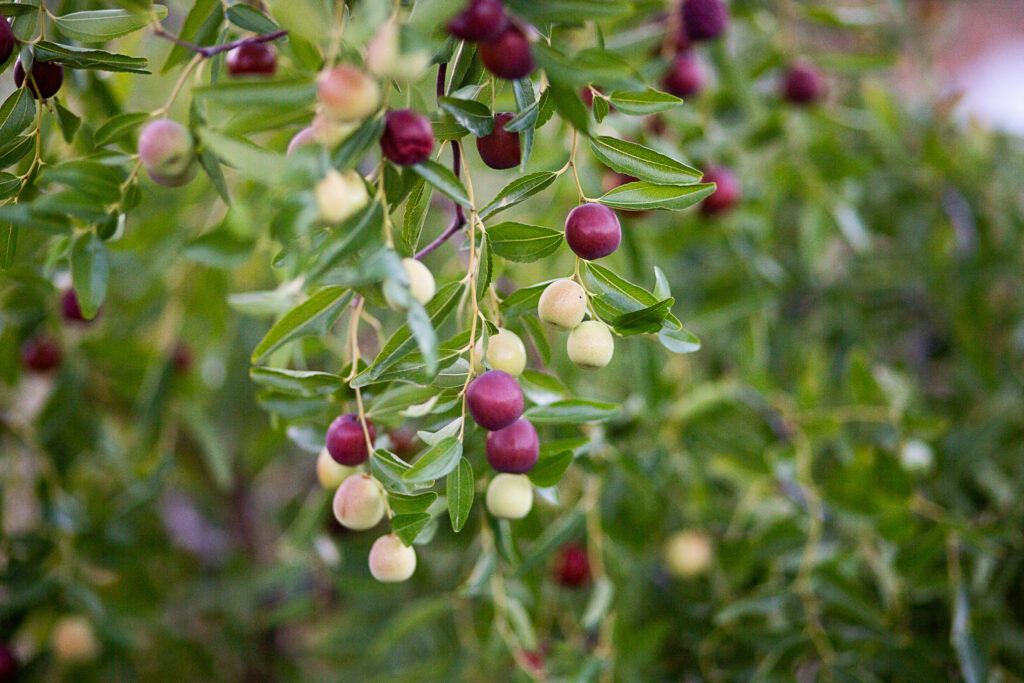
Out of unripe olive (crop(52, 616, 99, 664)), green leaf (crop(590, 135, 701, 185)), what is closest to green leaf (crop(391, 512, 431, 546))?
green leaf (crop(590, 135, 701, 185))

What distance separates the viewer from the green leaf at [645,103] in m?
0.39

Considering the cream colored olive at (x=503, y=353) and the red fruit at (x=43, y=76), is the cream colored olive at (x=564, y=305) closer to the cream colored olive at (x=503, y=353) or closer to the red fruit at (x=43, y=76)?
the cream colored olive at (x=503, y=353)

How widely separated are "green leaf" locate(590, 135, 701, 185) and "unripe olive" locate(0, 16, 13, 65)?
0.32 meters

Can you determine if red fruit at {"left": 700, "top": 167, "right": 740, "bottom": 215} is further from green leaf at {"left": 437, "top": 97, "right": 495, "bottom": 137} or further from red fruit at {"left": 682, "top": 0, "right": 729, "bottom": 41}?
green leaf at {"left": 437, "top": 97, "right": 495, "bottom": 137}

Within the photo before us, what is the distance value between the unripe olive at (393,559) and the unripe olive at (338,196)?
186 mm

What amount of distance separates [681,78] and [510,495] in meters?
0.54

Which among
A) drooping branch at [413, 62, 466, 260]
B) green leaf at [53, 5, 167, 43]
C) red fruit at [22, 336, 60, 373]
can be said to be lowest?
red fruit at [22, 336, 60, 373]

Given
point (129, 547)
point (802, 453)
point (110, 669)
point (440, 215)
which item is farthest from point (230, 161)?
point (110, 669)

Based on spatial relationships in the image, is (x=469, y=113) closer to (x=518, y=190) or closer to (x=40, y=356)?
(x=518, y=190)

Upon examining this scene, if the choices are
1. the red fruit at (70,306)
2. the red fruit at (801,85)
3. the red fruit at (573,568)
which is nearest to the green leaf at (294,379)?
the red fruit at (70,306)

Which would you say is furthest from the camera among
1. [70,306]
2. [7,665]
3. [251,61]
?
[7,665]

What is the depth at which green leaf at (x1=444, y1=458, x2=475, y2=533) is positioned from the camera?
15.2 inches

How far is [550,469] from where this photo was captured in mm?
434

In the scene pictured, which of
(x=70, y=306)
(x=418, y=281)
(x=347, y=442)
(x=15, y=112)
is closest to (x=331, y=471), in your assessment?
(x=347, y=442)
